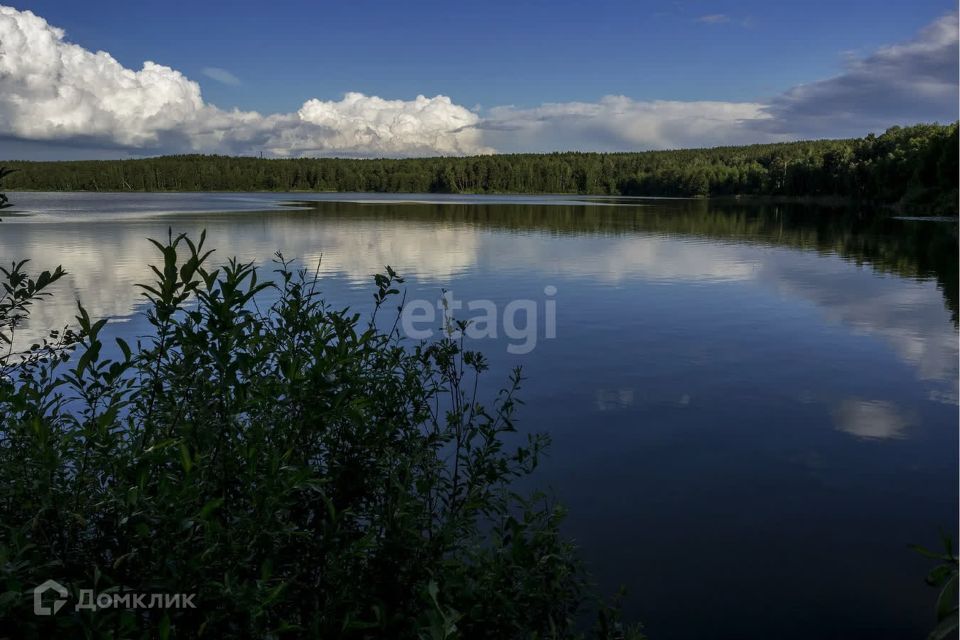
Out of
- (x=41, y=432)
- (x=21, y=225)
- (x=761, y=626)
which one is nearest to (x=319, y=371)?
(x=41, y=432)

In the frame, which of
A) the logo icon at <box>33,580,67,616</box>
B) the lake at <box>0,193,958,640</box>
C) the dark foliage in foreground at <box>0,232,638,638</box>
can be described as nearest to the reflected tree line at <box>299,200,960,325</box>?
the lake at <box>0,193,958,640</box>

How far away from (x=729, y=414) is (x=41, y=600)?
10.9m

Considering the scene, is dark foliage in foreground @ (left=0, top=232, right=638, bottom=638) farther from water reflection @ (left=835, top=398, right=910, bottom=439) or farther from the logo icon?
water reflection @ (left=835, top=398, right=910, bottom=439)

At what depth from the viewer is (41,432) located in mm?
3275

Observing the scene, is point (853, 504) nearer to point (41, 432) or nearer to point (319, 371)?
point (319, 371)

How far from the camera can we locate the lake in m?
7.25

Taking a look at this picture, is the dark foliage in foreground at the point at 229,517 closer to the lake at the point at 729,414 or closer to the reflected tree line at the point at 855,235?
the lake at the point at 729,414

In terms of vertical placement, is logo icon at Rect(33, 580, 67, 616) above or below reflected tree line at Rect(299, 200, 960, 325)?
below

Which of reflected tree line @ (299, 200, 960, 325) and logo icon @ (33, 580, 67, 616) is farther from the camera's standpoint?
reflected tree line @ (299, 200, 960, 325)

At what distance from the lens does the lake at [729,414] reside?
23.8 ft

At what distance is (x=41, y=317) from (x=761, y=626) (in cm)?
1727

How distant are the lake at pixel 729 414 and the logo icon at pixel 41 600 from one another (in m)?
3.17

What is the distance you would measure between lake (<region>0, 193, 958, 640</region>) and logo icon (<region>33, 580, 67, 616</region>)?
3166 mm

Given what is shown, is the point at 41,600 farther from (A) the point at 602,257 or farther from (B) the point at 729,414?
(A) the point at 602,257
